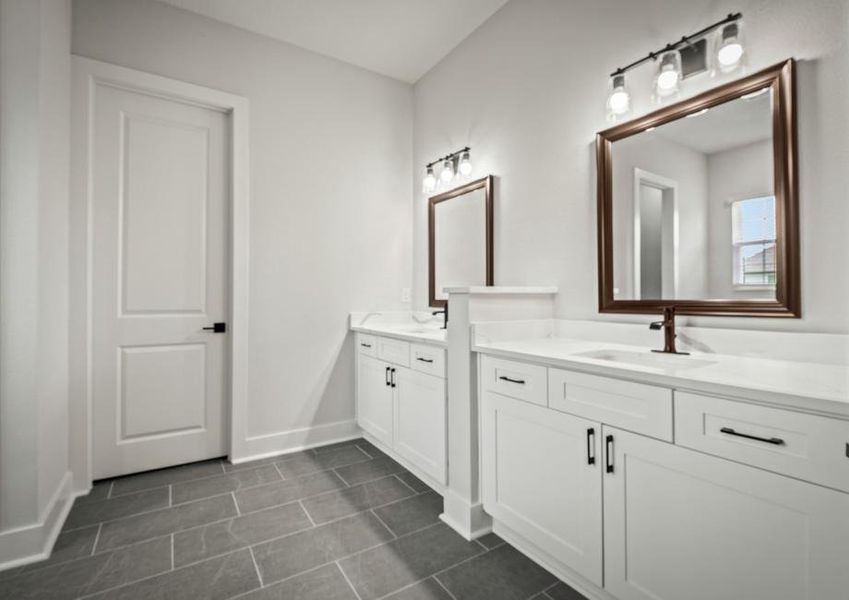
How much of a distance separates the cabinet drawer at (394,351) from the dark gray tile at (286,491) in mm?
772

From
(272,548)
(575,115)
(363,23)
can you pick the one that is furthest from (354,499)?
(363,23)

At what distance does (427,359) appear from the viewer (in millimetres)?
2238

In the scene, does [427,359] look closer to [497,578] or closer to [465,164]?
[497,578]

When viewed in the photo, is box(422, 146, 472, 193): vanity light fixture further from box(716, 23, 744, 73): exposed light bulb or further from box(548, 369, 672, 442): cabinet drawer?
box(548, 369, 672, 442): cabinet drawer

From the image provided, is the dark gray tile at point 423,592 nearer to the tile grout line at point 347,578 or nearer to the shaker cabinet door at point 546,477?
the tile grout line at point 347,578

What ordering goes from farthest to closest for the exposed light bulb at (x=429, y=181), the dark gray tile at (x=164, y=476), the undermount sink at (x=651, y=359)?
the exposed light bulb at (x=429, y=181), the dark gray tile at (x=164, y=476), the undermount sink at (x=651, y=359)

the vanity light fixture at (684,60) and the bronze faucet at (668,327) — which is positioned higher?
the vanity light fixture at (684,60)

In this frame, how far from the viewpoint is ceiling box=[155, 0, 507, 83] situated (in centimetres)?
257

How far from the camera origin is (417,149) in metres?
3.46

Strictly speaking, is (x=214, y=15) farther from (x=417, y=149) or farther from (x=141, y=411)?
(x=141, y=411)

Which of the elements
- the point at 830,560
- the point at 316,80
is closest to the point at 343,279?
the point at 316,80

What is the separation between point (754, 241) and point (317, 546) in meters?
2.13

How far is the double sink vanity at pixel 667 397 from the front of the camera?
3.21 feet

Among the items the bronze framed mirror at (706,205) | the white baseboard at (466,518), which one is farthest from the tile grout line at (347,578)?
the bronze framed mirror at (706,205)
